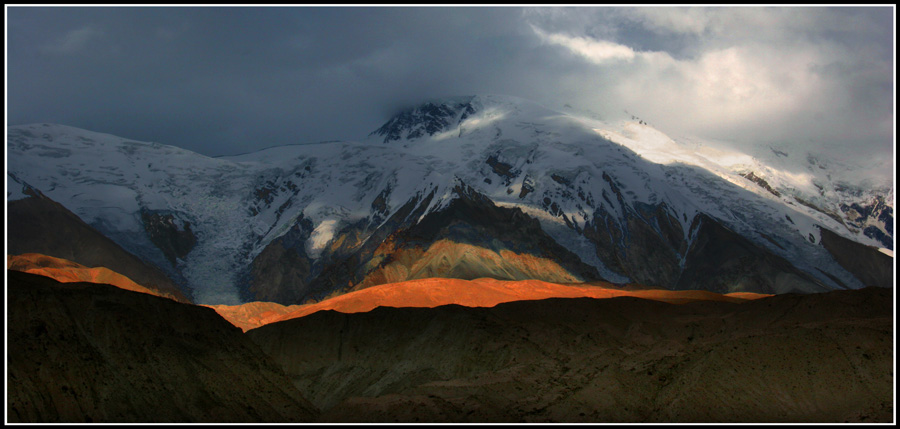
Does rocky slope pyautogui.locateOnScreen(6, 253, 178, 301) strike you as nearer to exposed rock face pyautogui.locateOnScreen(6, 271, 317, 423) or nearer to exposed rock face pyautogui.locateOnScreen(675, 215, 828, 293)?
exposed rock face pyautogui.locateOnScreen(6, 271, 317, 423)

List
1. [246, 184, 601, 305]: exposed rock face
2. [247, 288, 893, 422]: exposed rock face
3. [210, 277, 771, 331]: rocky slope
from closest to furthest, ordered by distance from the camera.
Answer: [247, 288, 893, 422]: exposed rock face → [210, 277, 771, 331]: rocky slope → [246, 184, 601, 305]: exposed rock face

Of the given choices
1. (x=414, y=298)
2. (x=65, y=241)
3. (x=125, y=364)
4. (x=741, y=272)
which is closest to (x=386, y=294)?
(x=414, y=298)

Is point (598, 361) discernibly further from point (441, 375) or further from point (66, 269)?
point (66, 269)

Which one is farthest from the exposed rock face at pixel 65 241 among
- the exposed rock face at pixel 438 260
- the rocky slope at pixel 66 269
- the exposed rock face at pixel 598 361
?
the exposed rock face at pixel 598 361

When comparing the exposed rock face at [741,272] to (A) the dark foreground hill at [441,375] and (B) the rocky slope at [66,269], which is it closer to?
(A) the dark foreground hill at [441,375]

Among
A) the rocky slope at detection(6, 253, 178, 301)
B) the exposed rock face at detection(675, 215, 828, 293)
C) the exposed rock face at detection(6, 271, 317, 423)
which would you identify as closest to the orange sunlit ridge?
the rocky slope at detection(6, 253, 178, 301)

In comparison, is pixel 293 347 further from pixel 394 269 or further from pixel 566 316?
pixel 394 269

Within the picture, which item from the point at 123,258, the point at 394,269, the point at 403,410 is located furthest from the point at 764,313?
the point at 123,258
